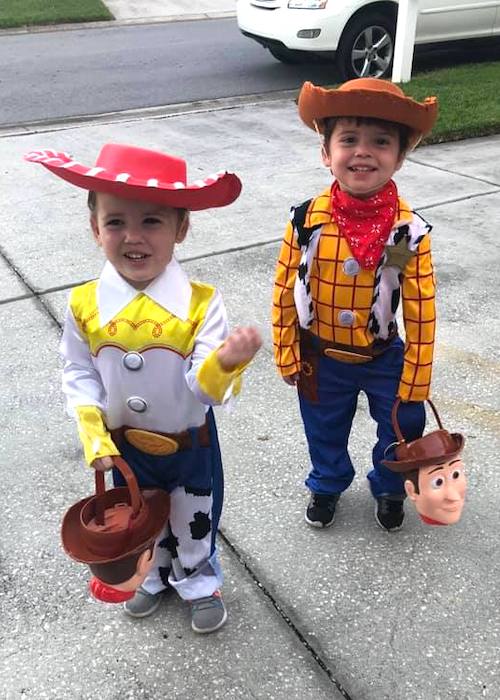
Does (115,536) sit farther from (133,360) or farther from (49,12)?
(49,12)

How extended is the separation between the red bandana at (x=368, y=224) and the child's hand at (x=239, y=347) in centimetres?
60

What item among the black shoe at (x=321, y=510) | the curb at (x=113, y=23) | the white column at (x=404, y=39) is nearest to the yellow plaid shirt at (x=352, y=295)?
the black shoe at (x=321, y=510)

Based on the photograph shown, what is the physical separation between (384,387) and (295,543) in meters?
0.60

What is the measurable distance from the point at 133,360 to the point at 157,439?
24 centimetres

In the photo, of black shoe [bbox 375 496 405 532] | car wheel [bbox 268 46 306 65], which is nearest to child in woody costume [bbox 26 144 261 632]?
black shoe [bbox 375 496 405 532]

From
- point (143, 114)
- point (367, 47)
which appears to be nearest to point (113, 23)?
point (367, 47)

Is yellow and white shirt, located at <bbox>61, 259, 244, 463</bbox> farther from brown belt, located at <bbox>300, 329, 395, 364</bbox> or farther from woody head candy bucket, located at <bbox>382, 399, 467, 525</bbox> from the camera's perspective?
woody head candy bucket, located at <bbox>382, 399, 467, 525</bbox>

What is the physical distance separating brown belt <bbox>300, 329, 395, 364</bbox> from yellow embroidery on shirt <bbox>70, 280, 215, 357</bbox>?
0.56 metres

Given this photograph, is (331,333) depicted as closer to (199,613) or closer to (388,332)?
(388,332)

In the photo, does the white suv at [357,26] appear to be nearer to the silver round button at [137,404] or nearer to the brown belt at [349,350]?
the brown belt at [349,350]

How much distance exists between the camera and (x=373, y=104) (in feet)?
6.59

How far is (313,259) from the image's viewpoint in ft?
7.29

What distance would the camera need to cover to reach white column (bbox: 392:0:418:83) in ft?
26.5

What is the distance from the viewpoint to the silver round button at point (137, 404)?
192 centimetres
